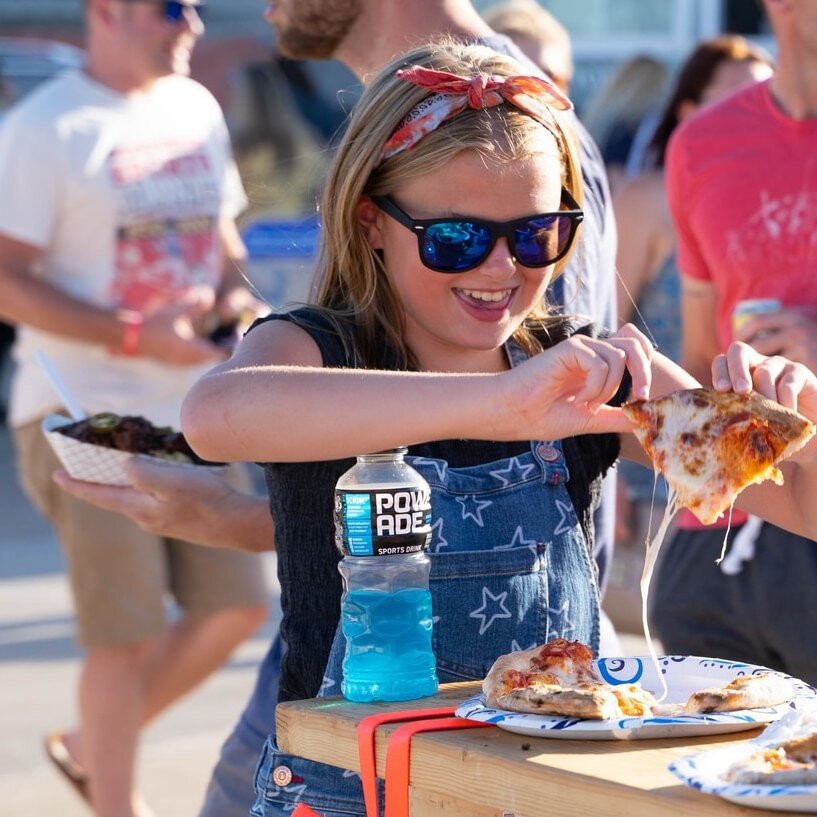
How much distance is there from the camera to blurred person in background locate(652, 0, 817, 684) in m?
3.99

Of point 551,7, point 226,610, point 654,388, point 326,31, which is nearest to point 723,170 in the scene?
point 326,31

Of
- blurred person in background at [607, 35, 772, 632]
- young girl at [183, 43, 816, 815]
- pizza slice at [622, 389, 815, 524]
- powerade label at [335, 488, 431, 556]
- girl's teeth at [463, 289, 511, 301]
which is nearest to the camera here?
pizza slice at [622, 389, 815, 524]

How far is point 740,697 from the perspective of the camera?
2.21 meters

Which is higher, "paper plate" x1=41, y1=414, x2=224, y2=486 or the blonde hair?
the blonde hair

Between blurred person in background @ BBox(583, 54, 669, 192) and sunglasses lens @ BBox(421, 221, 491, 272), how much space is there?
3.71 metres

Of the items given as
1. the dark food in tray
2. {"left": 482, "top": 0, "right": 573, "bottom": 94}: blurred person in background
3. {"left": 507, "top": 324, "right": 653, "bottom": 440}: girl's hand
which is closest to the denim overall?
{"left": 507, "top": 324, "right": 653, "bottom": 440}: girl's hand

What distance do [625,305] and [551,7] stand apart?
47.1 feet

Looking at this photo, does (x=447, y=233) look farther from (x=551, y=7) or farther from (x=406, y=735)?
(x=551, y=7)

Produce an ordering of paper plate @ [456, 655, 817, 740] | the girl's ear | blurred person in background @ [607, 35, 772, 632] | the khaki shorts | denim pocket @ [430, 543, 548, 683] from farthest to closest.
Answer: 1. blurred person in background @ [607, 35, 772, 632]
2. the khaki shorts
3. the girl's ear
4. denim pocket @ [430, 543, 548, 683]
5. paper plate @ [456, 655, 817, 740]

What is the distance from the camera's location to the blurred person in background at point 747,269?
3.99 m

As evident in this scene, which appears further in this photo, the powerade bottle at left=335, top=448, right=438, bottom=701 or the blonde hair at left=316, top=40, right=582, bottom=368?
the blonde hair at left=316, top=40, right=582, bottom=368

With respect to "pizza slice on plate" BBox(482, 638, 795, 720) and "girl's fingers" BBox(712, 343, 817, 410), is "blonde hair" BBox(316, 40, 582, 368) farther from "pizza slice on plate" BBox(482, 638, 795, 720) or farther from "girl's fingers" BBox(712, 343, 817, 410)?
"pizza slice on plate" BBox(482, 638, 795, 720)

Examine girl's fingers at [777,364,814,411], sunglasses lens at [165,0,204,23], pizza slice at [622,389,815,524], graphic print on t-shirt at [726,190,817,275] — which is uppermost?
sunglasses lens at [165,0,204,23]

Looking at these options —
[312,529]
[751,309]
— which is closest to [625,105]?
[751,309]
